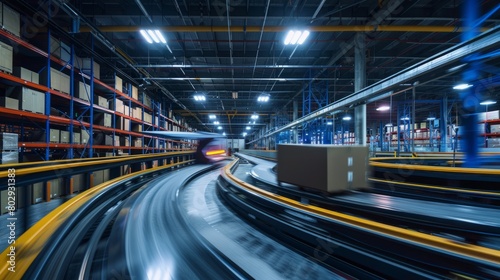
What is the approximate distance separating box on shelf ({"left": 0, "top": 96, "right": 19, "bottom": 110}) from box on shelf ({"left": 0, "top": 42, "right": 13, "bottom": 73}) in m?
0.45

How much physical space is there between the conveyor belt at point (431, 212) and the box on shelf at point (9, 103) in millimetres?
4958

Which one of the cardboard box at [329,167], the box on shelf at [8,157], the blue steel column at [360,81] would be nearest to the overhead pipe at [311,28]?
the blue steel column at [360,81]

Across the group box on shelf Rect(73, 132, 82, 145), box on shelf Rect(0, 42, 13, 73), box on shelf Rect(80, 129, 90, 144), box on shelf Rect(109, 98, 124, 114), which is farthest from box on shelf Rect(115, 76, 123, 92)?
box on shelf Rect(0, 42, 13, 73)

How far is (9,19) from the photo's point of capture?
300 centimetres

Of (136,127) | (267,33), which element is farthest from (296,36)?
(136,127)

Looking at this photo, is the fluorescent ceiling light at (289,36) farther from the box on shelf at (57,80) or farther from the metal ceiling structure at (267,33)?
the box on shelf at (57,80)

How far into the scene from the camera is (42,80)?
12.2ft

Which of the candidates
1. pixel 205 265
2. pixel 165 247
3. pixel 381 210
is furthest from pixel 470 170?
pixel 165 247

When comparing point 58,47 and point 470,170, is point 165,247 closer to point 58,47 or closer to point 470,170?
point 470,170

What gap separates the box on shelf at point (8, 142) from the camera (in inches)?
112

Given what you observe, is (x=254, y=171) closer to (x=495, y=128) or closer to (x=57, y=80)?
(x=57, y=80)

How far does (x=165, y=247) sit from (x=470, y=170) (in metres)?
3.28

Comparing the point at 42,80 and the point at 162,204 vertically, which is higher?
the point at 42,80

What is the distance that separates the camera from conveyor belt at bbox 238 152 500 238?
122cm
